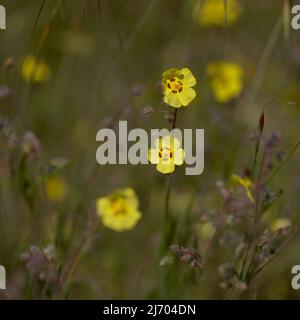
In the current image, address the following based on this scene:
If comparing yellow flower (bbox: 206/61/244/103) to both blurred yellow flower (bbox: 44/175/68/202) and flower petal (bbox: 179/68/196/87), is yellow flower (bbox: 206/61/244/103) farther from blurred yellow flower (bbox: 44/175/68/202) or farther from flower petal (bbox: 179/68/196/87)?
flower petal (bbox: 179/68/196/87)

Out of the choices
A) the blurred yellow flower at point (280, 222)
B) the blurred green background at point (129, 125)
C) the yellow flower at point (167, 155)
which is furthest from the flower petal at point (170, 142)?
the blurred yellow flower at point (280, 222)

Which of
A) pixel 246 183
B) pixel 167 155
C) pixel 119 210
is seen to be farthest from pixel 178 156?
pixel 119 210

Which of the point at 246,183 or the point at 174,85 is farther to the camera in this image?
the point at 246,183

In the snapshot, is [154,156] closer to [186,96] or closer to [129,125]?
[186,96]

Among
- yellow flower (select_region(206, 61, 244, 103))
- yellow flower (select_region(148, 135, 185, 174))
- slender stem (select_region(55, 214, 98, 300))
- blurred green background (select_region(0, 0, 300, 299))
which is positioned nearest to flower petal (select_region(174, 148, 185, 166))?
yellow flower (select_region(148, 135, 185, 174))

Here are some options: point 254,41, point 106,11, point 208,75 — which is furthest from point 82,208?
point 254,41

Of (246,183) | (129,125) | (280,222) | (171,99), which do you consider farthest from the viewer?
(129,125)

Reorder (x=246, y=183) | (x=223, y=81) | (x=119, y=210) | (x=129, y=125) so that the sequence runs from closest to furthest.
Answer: (x=246, y=183) → (x=119, y=210) → (x=129, y=125) → (x=223, y=81)
